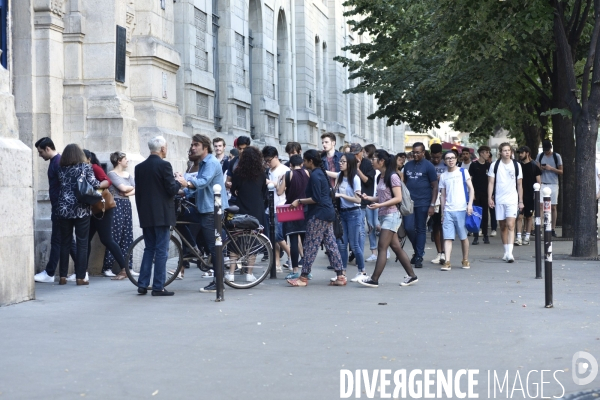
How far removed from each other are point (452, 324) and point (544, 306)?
5.33 feet

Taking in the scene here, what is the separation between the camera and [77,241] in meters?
12.0

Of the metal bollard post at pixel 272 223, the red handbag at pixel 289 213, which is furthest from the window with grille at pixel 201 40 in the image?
the red handbag at pixel 289 213

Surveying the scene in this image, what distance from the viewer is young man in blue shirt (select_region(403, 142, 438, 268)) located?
14.8m

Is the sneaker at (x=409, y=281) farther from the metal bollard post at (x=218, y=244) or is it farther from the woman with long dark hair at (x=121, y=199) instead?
the woman with long dark hair at (x=121, y=199)

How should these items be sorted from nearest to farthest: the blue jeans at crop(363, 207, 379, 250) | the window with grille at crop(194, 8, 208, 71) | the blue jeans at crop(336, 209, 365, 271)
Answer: the blue jeans at crop(336, 209, 365, 271) → the blue jeans at crop(363, 207, 379, 250) → the window with grille at crop(194, 8, 208, 71)

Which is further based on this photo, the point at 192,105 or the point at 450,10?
the point at 192,105

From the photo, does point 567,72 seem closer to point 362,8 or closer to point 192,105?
point 192,105

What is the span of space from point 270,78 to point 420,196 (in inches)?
548

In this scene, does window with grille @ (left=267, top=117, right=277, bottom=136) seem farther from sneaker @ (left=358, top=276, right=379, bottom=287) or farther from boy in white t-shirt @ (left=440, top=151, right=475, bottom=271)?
sneaker @ (left=358, top=276, right=379, bottom=287)

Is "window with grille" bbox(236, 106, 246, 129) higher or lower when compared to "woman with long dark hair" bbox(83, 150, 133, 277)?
higher

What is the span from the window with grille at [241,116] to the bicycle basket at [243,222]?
1273 centimetres

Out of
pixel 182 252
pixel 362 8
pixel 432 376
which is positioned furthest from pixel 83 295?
pixel 362 8

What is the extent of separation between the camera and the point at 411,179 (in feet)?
49.6

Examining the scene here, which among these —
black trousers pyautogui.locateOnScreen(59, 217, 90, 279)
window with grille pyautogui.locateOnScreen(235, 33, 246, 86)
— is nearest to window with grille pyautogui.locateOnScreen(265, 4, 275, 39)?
window with grille pyautogui.locateOnScreen(235, 33, 246, 86)
